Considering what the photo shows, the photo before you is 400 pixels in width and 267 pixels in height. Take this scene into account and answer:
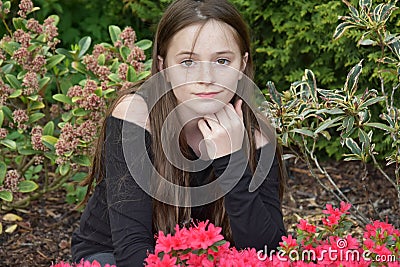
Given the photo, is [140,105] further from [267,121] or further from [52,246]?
[52,246]

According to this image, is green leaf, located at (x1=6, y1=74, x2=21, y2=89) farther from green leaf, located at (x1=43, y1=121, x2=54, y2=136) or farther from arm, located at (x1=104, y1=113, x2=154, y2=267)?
arm, located at (x1=104, y1=113, x2=154, y2=267)

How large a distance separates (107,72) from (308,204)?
1407 mm

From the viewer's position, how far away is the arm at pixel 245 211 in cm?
236

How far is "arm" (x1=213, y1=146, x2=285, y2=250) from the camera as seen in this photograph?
93.0 inches

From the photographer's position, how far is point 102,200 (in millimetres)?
2639

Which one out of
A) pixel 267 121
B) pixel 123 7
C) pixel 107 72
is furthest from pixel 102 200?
pixel 123 7

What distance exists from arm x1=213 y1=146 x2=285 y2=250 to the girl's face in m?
0.19

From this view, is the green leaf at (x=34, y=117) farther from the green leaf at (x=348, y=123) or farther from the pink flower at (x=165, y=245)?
the pink flower at (x=165, y=245)

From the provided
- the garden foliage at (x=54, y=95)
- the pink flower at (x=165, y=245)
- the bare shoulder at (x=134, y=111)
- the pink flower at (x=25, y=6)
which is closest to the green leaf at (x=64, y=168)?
the garden foliage at (x=54, y=95)

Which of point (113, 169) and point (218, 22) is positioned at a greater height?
point (218, 22)

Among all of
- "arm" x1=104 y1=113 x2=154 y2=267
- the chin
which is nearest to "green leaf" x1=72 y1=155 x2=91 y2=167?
"arm" x1=104 y1=113 x2=154 y2=267

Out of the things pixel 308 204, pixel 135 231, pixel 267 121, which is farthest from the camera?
pixel 308 204

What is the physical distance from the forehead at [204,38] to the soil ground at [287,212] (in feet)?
4.24

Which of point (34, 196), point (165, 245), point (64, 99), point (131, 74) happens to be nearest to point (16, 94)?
point (64, 99)
